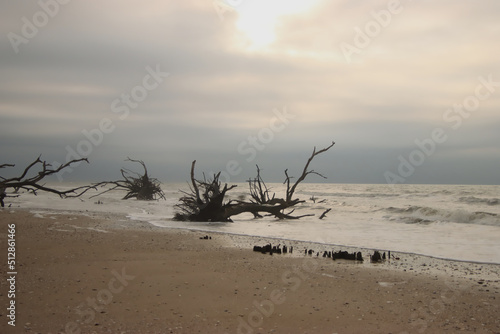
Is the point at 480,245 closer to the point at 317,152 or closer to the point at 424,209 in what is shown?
the point at 317,152

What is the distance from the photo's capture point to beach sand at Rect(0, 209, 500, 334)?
3.78 meters

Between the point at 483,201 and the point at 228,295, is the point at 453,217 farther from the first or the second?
the point at 228,295

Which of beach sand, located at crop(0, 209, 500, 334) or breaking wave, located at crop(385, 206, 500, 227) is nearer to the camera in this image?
beach sand, located at crop(0, 209, 500, 334)

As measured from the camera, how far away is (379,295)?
4.88m

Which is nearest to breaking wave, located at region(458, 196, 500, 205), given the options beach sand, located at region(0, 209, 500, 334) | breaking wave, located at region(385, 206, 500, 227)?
breaking wave, located at region(385, 206, 500, 227)

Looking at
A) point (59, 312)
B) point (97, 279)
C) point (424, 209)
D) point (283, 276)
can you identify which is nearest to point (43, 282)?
point (97, 279)

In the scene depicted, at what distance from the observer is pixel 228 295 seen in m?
4.65

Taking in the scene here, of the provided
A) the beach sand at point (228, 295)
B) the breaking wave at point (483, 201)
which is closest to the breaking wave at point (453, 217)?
the beach sand at point (228, 295)

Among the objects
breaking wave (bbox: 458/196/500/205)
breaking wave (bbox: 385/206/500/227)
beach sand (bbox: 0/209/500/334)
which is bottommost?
beach sand (bbox: 0/209/500/334)

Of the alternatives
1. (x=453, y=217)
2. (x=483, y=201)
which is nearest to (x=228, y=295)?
(x=453, y=217)

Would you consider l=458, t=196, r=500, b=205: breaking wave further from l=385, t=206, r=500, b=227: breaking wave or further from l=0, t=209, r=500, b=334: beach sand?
l=0, t=209, r=500, b=334: beach sand

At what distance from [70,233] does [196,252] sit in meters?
3.38

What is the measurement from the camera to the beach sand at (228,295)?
3775 millimetres

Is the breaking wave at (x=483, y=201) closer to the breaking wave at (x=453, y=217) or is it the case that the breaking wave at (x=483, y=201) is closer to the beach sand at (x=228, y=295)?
the breaking wave at (x=453, y=217)
